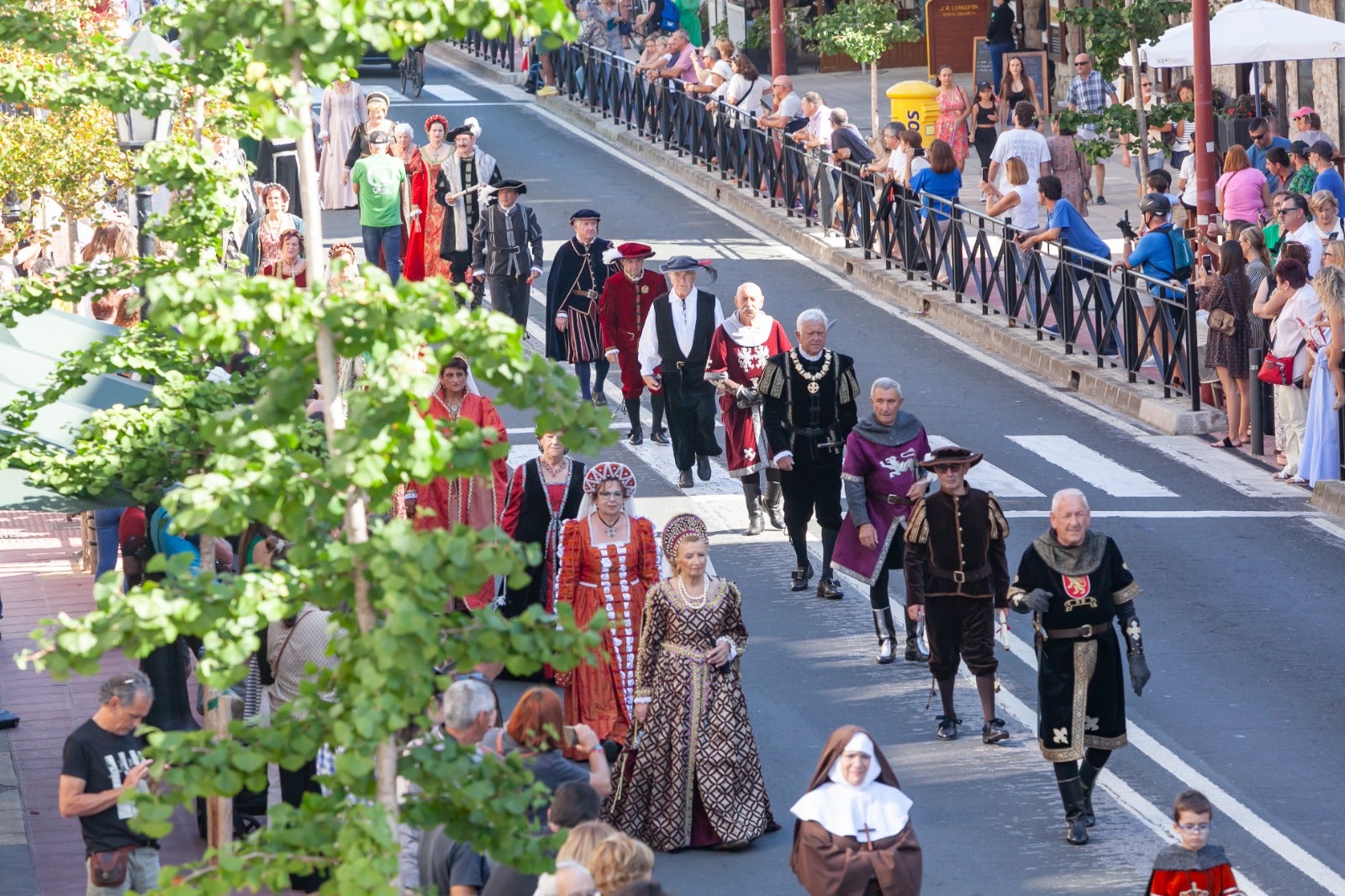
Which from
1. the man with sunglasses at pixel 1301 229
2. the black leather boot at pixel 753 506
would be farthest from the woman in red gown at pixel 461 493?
the man with sunglasses at pixel 1301 229

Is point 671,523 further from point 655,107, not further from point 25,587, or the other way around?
point 655,107

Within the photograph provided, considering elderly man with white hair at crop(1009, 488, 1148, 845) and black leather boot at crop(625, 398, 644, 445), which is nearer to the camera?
elderly man with white hair at crop(1009, 488, 1148, 845)

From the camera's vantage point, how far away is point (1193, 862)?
8359 mm

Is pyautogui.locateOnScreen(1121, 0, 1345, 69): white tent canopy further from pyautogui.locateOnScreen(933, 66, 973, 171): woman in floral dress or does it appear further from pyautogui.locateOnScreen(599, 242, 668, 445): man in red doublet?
pyautogui.locateOnScreen(599, 242, 668, 445): man in red doublet

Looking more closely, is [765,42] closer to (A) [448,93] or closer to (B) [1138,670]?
(A) [448,93]

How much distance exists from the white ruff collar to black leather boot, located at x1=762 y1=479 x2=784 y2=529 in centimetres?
99

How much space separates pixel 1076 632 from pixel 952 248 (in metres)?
12.6

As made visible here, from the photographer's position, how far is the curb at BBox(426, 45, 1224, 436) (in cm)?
1856

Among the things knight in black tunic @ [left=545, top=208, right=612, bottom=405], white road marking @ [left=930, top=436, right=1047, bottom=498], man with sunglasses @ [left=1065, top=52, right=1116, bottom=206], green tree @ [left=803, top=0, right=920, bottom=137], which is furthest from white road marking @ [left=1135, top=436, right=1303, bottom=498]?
green tree @ [left=803, top=0, right=920, bottom=137]

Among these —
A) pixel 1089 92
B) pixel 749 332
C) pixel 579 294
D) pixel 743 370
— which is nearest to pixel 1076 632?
pixel 743 370

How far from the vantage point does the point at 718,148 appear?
29062 mm

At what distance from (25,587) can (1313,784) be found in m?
9.24

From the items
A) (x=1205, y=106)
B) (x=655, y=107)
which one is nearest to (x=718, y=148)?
(x=655, y=107)

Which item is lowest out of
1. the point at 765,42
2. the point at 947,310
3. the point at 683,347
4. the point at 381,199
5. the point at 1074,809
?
the point at 1074,809
